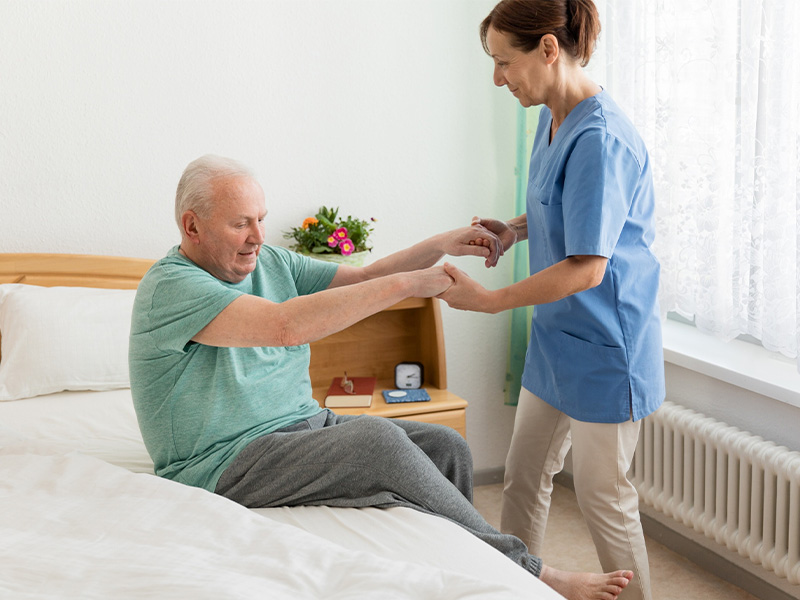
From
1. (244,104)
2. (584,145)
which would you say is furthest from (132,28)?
(584,145)

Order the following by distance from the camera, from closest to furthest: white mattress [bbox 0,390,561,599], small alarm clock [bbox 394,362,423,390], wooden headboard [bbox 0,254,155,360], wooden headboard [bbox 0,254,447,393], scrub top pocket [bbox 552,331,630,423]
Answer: white mattress [bbox 0,390,561,599]
scrub top pocket [bbox 552,331,630,423]
wooden headboard [bbox 0,254,155,360]
wooden headboard [bbox 0,254,447,393]
small alarm clock [bbox 394,362,423,390]

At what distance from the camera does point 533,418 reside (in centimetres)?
198

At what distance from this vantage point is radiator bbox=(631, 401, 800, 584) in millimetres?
2002

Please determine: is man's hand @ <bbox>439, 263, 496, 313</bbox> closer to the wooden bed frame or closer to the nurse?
the nurse

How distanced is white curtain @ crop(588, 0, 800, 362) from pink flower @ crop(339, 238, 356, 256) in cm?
104

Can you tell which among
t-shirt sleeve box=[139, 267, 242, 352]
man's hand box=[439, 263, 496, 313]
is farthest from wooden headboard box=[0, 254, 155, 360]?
man's hand box=[439, 263, 496, 313]

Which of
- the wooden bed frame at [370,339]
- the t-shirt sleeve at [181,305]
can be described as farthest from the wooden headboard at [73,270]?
the t-shirt sleeve at [181,305]

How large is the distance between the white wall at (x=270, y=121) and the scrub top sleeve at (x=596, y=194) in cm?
135

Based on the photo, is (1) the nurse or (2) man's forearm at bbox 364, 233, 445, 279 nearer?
(1) the nurse

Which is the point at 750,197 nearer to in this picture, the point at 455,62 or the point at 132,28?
the point at 455,62

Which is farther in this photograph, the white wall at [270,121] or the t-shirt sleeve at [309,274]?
the white wall at [270,121]

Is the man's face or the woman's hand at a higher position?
the man's face

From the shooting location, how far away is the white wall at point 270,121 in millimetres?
2508

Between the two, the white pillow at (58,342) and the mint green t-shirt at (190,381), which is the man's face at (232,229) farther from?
the white pillow at (58,342)
